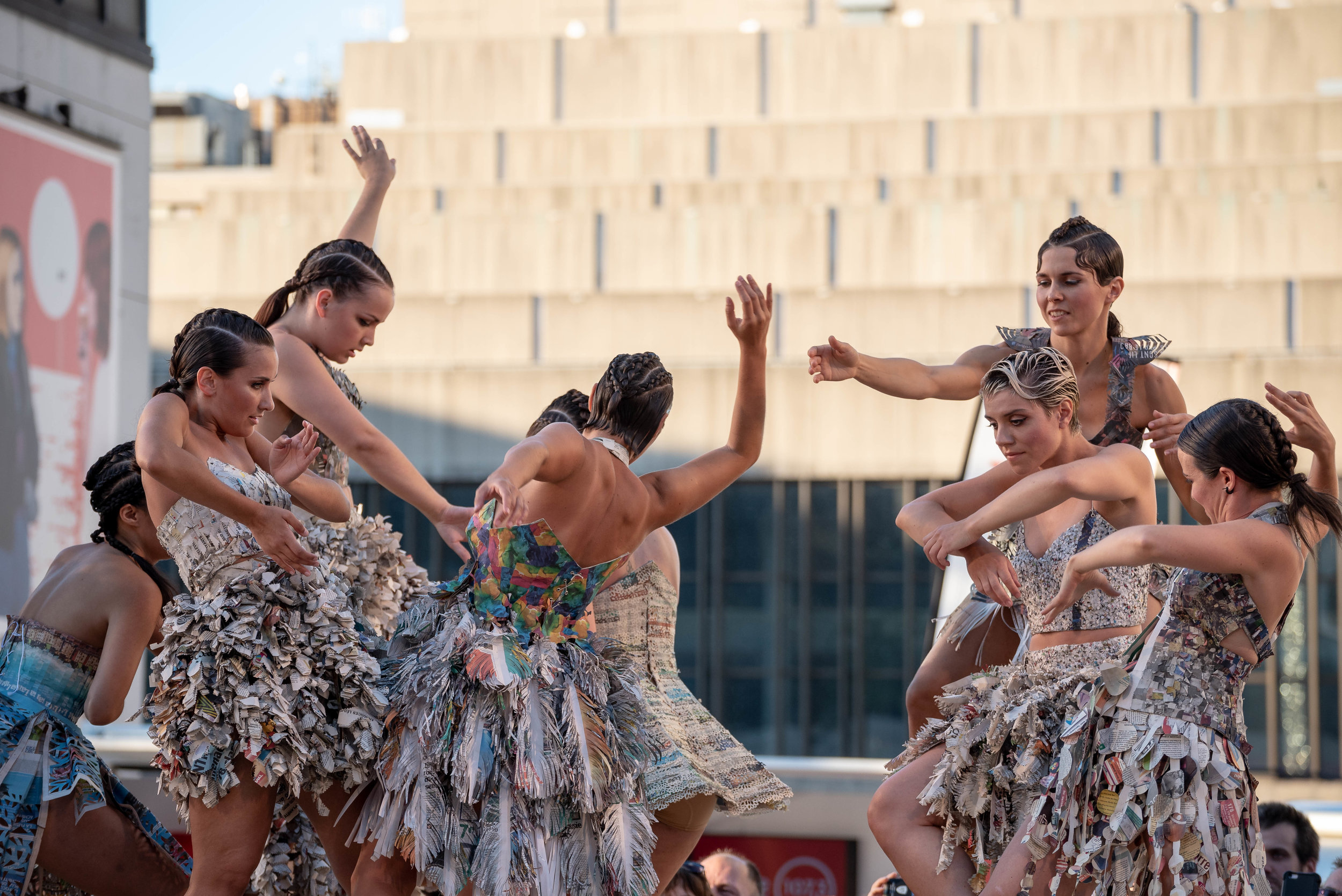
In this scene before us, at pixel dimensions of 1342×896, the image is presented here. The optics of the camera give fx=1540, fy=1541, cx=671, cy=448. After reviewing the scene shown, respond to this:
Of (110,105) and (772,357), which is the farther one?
(772,357)

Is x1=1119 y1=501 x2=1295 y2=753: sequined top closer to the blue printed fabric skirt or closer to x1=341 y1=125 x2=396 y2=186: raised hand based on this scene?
the blue printed fabric skirt

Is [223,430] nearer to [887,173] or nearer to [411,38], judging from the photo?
[887,173]

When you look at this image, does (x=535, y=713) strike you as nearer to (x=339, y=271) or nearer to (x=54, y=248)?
(x=339, y=271)

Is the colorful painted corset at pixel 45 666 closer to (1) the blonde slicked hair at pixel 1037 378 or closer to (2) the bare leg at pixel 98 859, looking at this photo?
(2) the bare leg at pixel 98 859

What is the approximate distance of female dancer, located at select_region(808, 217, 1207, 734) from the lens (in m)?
4.18

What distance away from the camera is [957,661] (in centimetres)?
434

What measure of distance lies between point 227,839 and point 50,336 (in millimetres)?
8940

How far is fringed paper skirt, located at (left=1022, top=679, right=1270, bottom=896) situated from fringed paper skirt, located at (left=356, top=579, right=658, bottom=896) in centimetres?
100

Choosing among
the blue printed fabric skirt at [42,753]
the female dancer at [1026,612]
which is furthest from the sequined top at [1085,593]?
the blue printed fabric skirt at [42,753]

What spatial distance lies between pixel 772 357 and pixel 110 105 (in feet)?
32.4

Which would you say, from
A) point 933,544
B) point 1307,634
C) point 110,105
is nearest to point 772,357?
point 1307,634

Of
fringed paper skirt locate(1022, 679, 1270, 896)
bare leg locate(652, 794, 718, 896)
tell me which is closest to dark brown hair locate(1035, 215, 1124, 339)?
fringed paper skirt locate(1022, 679, 1270, 896)

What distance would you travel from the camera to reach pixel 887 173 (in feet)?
78.3

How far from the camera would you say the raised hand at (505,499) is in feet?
10.4
